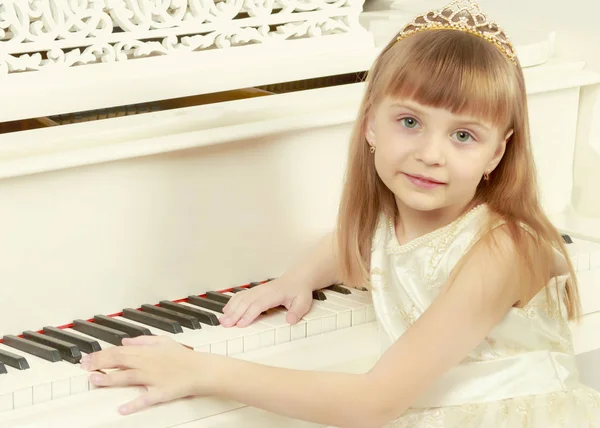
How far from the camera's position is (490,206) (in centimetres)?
199

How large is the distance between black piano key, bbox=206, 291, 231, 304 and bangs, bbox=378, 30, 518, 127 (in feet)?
1.63

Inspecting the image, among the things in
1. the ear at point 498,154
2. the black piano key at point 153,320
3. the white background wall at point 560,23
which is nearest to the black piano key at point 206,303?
the black piano key at point 153,320

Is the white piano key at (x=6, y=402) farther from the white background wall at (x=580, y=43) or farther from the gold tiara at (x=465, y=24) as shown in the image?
the white background wall at (x=580, y=43)

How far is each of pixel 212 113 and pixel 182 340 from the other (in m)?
0.45

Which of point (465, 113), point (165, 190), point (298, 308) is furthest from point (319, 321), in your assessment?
point (465, 113)

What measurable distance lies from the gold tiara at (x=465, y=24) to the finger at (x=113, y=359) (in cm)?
67

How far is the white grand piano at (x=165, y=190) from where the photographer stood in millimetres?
1888

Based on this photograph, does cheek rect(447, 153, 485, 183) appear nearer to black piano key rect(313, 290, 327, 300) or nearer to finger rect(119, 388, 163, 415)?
black piano key rect(313, 290, 327, 300)

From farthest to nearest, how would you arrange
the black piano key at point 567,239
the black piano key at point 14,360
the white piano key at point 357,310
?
the black piano key at point 567,239
the white piano key at point 357,310
the black piano key at point 14,360

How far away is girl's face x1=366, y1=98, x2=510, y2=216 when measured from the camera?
1.83 metres

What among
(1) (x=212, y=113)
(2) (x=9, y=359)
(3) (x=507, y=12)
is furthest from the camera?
(3) (x=507, y=12)

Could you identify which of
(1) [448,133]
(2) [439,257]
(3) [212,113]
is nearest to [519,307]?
(2) [439,257]

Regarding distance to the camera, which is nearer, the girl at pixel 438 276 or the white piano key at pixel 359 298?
the girl at pixel 438 276

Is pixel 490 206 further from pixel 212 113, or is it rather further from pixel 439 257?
pixel 212 113
